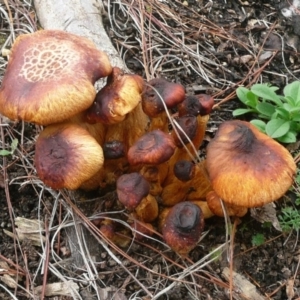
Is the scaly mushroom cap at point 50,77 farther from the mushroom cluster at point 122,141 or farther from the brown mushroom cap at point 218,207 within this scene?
the brown mushroom cap at point 218,207

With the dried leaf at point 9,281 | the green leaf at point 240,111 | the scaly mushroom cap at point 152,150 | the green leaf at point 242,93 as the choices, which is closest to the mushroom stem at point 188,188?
the scaly mushroom cap at point 152,150

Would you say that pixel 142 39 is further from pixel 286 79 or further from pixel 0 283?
pixel 0 283

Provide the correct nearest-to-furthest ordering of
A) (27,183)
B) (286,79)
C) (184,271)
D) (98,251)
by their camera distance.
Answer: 1. (184,271)
2. (98,251)
3. (27,183)
4. (286,79)

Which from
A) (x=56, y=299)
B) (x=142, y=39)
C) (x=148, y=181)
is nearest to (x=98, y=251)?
(x=56, y=299)

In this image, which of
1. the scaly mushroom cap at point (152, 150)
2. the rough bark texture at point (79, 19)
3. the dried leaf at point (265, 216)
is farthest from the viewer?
the rough bark texture at point (79, 19)

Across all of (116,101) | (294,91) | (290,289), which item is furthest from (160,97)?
(290,289)

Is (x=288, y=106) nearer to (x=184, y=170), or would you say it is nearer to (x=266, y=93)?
(x=266, y=93)
